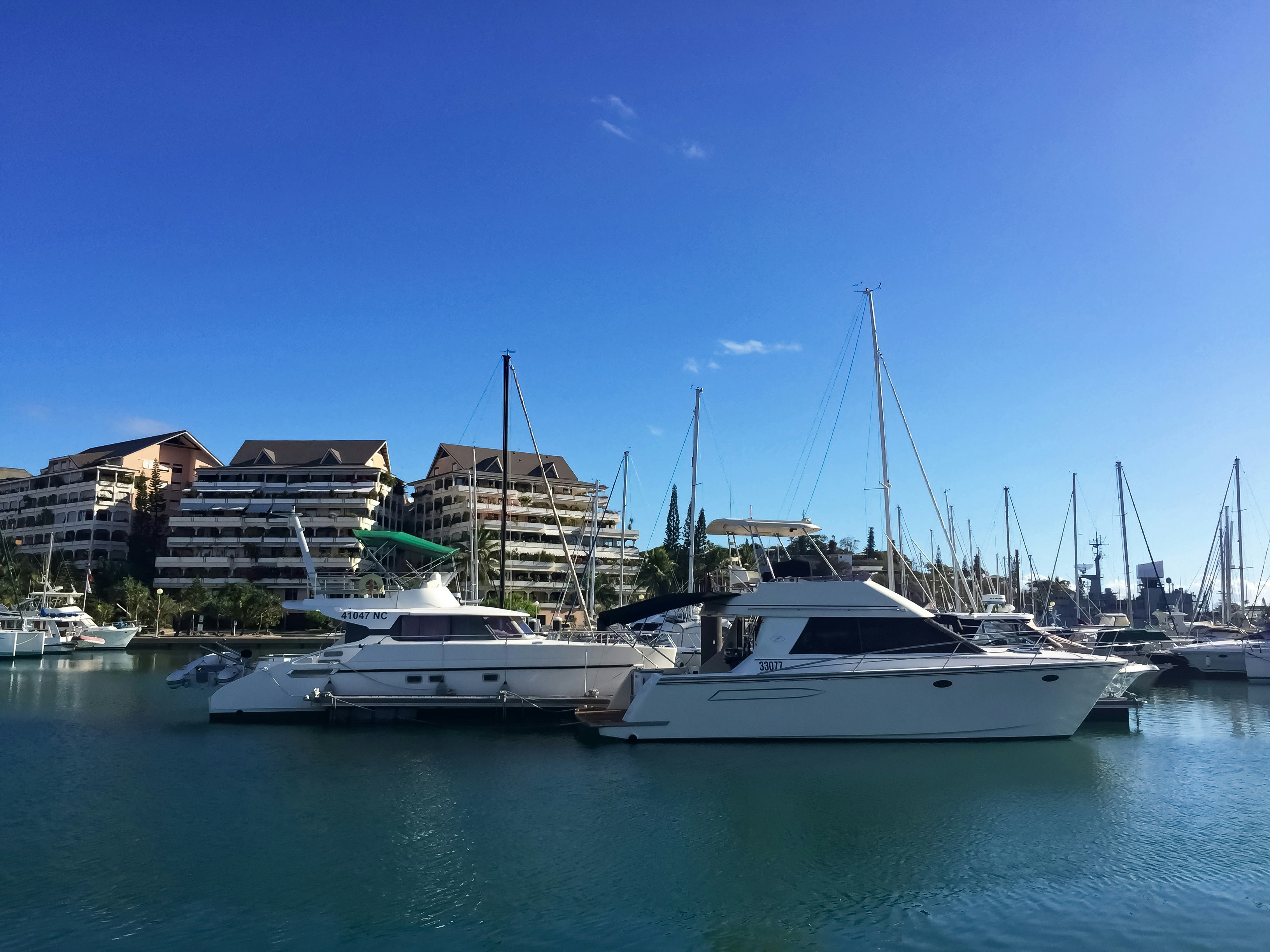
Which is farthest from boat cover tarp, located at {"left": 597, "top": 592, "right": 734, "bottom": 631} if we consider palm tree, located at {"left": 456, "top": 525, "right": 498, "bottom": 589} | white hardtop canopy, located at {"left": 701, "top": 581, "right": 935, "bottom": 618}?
palm tree, located at {"left": 456, "top": 525, "right": 498, "bottom": 589}

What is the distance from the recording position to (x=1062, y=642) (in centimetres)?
A: 2216

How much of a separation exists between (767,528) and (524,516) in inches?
2524

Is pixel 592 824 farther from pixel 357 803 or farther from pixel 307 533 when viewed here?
pixel 307 533

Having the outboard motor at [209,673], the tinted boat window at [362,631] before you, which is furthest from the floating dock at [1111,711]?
the outboard motor at [209,673]

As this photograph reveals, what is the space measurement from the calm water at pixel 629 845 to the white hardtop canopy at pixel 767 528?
5.55m

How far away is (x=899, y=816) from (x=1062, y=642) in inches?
437

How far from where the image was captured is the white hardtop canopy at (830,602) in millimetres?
19359

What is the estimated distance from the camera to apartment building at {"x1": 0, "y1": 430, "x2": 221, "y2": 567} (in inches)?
3292

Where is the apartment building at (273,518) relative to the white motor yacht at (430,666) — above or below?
above

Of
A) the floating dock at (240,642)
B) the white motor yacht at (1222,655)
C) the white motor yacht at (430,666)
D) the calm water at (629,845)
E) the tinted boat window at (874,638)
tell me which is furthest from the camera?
the floating dock at (240,642)

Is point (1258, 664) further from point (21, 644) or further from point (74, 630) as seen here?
point (74, 630)

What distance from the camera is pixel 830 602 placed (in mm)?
19469

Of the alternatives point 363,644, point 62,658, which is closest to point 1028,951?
point 363,644

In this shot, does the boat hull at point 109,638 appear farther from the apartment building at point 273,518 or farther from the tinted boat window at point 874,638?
the tinted boat window at point 874,638
